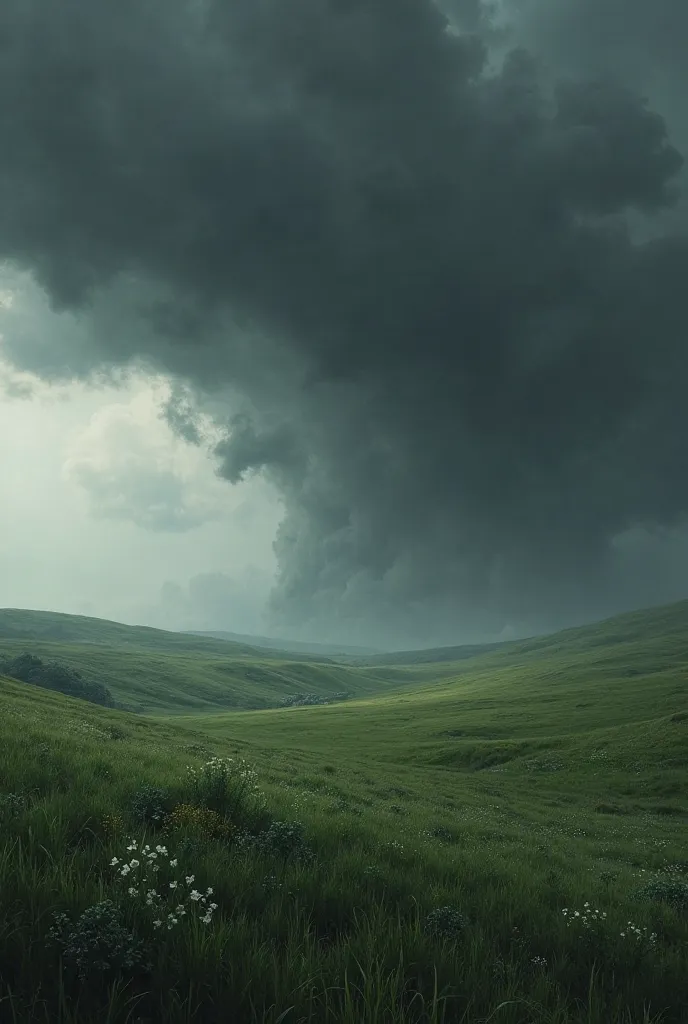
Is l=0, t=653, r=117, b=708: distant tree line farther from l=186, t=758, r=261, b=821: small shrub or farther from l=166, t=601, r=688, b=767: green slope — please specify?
l=186, t=758, r=261, b=821: small shrub

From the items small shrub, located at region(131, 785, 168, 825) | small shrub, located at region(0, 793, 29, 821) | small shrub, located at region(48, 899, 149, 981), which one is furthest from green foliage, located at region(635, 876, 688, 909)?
small shrub, located at region(0, 793, 29, 821)

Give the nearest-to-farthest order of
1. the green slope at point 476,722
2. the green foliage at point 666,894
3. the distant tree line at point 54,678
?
the green foliage at point 666,894
the green slope at point 476,722
the distant tree line at point 54,678

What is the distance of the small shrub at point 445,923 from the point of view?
5.37 metres

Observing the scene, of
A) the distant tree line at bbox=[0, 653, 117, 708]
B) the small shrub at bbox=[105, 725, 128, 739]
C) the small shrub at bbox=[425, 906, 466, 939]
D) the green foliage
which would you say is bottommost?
the distant tree line at bbox=[0, 653, 117, 708]

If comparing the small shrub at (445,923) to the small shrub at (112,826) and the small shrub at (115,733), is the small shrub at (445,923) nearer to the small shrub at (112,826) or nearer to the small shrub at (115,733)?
the small shrub at (112,826)

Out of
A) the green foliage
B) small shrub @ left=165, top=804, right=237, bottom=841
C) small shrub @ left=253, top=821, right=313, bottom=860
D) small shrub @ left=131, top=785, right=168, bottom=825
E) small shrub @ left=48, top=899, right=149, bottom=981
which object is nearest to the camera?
small shrub @ left=48, top=899, right=149, bottom=981

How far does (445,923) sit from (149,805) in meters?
4.46

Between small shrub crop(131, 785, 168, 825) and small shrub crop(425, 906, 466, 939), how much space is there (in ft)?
12.3

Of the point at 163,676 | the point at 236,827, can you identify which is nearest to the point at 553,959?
the point at 236,827

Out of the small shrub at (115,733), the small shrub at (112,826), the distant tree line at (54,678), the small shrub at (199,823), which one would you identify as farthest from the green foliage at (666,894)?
the distant tree line at (54,678)

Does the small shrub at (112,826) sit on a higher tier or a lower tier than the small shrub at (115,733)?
A: higher

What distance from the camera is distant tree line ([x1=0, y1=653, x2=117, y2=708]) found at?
411 ft

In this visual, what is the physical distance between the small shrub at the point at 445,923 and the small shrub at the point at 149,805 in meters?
3.76

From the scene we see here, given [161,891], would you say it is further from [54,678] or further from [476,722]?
[54,678]
